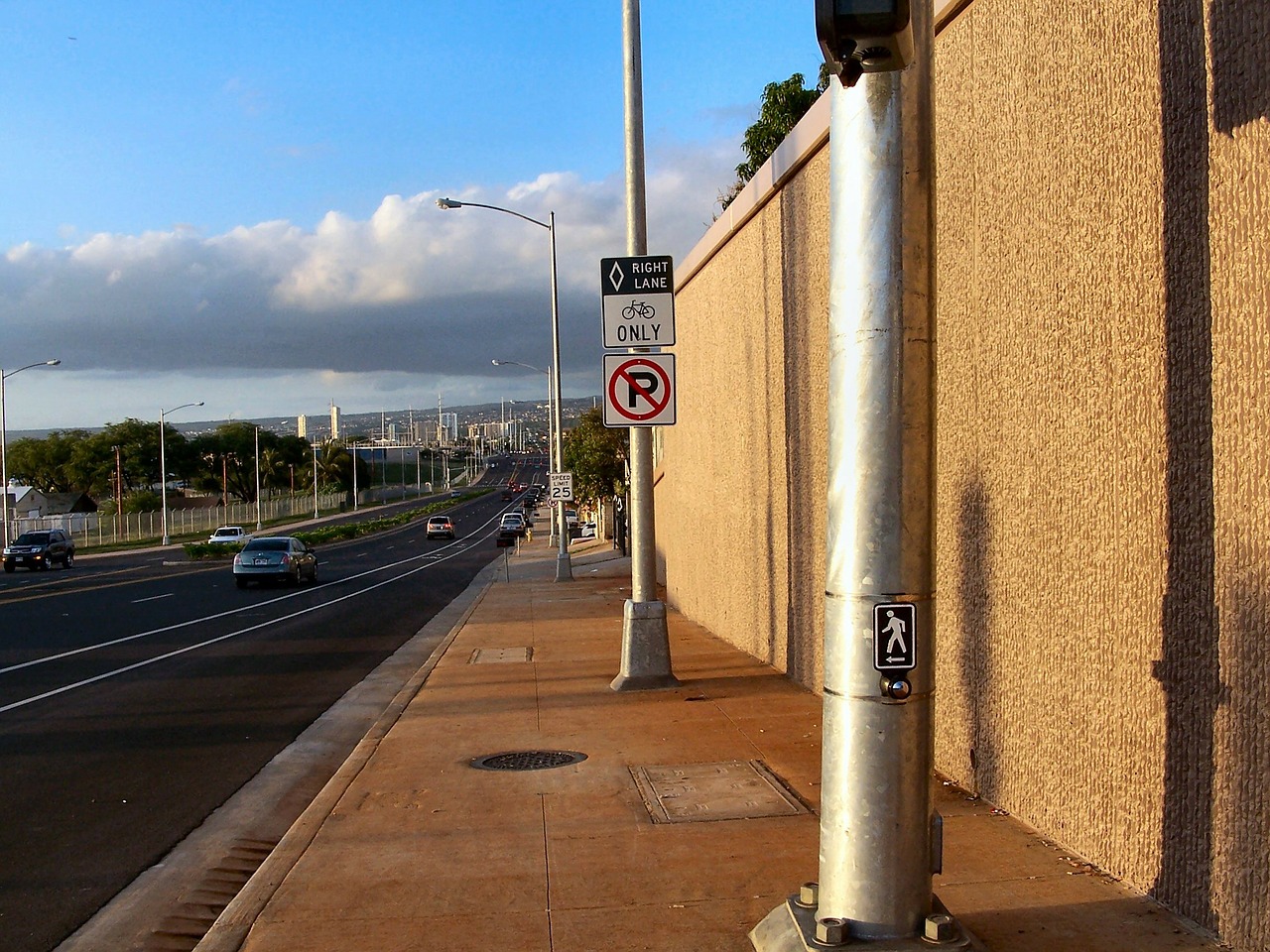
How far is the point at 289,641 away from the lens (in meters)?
19.2

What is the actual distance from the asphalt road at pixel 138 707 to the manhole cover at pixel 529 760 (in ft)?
6.32

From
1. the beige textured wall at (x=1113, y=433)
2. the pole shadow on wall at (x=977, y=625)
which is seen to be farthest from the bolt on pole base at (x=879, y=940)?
the pole shadow on wall at (x=977, y=625)

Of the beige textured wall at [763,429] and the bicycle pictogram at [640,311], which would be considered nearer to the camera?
the beige textured wall at [763,429]

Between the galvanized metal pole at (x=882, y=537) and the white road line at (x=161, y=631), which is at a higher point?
the galvanized metal pole at (x=882, y=537)

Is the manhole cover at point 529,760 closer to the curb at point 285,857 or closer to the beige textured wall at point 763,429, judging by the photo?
the curb at point 285,857

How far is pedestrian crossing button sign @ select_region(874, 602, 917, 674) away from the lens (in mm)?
4359

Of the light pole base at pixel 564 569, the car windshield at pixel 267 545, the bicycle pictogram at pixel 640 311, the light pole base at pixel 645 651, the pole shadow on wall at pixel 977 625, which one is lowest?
the light pole base at pixel 564 569

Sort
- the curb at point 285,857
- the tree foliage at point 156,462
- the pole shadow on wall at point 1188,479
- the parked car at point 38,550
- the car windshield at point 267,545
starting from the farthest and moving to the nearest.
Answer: the tree foliage at point 156,462
the parked car at point 38,550
the car windshield at point 267,545
the curb at point 285,857
the pole shadow on wall at point 1188,479

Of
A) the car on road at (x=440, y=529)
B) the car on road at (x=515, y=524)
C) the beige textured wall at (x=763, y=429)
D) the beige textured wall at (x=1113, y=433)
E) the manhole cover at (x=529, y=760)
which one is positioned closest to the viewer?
the beige textured wall at (x=1113, y=433)

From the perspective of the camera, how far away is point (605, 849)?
256 inches

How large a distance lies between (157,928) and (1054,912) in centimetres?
428

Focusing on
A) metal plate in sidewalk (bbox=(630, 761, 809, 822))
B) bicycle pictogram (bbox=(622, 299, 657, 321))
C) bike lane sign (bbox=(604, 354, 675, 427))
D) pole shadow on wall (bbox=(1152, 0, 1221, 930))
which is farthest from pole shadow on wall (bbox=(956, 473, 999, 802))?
bicycle pictogram (bbox=(622, 299, 657, 321))

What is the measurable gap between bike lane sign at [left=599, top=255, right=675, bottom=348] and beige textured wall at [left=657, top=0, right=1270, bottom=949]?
13.8ft

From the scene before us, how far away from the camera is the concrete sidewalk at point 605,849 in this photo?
5.21 meters
